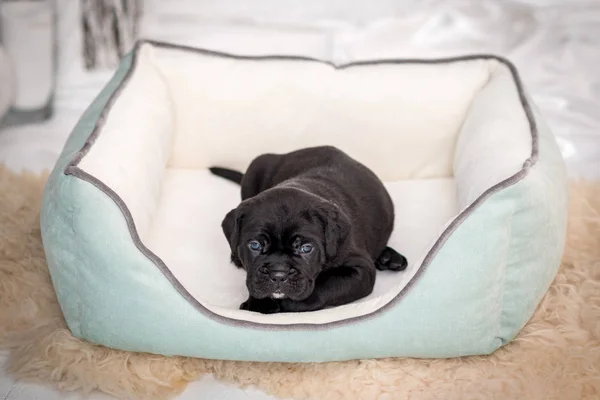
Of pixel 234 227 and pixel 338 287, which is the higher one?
pixel 234 227

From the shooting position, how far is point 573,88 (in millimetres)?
5066

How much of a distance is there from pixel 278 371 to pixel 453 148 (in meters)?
1.71

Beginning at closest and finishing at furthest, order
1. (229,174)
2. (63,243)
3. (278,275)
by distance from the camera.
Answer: (278,275) → (63,243) → (229,174)

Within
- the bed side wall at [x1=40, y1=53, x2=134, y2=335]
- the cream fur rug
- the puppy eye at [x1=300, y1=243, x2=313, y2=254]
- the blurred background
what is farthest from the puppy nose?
the blurred background

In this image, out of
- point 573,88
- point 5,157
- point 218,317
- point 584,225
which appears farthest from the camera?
point 573,88

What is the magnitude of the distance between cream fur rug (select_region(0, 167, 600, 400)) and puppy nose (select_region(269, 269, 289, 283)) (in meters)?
0.31

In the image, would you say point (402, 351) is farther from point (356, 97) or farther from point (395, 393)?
point (356, 97)

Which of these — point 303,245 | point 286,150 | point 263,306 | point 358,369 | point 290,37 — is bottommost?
point 358,369

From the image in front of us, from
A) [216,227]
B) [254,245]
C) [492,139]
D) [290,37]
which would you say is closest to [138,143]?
[216,227]

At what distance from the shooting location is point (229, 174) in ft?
12.6

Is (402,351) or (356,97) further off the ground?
(356,97)

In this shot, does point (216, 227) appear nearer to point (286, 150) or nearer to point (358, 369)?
point (286, 150)

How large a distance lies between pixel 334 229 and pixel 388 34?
2983 mm

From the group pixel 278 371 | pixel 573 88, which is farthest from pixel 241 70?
pixel 573 88
